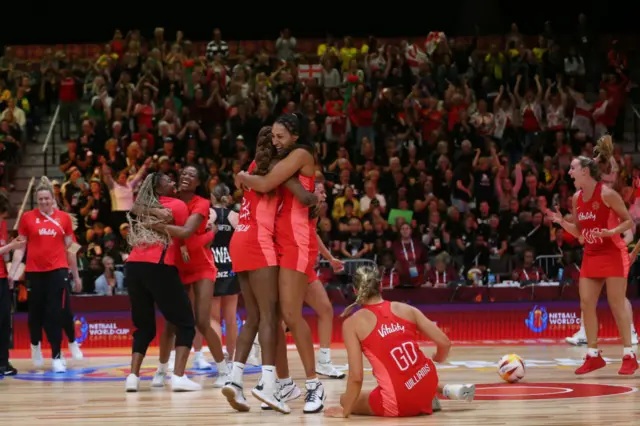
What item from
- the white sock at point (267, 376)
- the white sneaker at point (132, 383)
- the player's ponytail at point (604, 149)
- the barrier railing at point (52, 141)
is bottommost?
the white sneaker at point (132, 383)

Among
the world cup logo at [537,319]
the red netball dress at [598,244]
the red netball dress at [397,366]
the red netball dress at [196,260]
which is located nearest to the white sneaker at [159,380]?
the red netball dress at [196,260]

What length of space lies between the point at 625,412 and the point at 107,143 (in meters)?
12.1

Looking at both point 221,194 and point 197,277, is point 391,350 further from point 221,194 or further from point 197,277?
point 221,194

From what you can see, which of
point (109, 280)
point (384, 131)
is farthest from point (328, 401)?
point (384, 131)

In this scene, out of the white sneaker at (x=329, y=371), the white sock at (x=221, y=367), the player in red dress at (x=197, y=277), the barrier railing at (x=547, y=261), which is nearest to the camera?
the player in red dress at (x=197, y=277)

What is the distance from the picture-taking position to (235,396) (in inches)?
279

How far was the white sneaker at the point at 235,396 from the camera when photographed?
704 cm

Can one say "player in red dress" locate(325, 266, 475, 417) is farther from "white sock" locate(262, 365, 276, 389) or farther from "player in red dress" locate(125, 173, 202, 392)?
"player in red dress" locate(125, 173, 202, 392)

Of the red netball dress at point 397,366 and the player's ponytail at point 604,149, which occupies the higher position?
the player's ponytail at point 604,149

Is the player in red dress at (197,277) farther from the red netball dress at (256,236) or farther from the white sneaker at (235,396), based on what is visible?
the white sneaker at (235,396)

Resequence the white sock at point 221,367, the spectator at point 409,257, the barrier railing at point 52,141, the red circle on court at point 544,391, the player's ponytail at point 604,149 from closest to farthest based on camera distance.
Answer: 1. the red circle on court at point 544,391
2. the white sock at point 221,367
3. the player's ponytail at point 604,149
4. the spectator at point 409,257
5. the barrier railing at point 52,141

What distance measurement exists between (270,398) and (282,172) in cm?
151

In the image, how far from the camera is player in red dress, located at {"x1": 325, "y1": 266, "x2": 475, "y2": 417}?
669 cm

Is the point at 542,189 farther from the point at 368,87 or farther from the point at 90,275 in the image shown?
the point at 90,275
